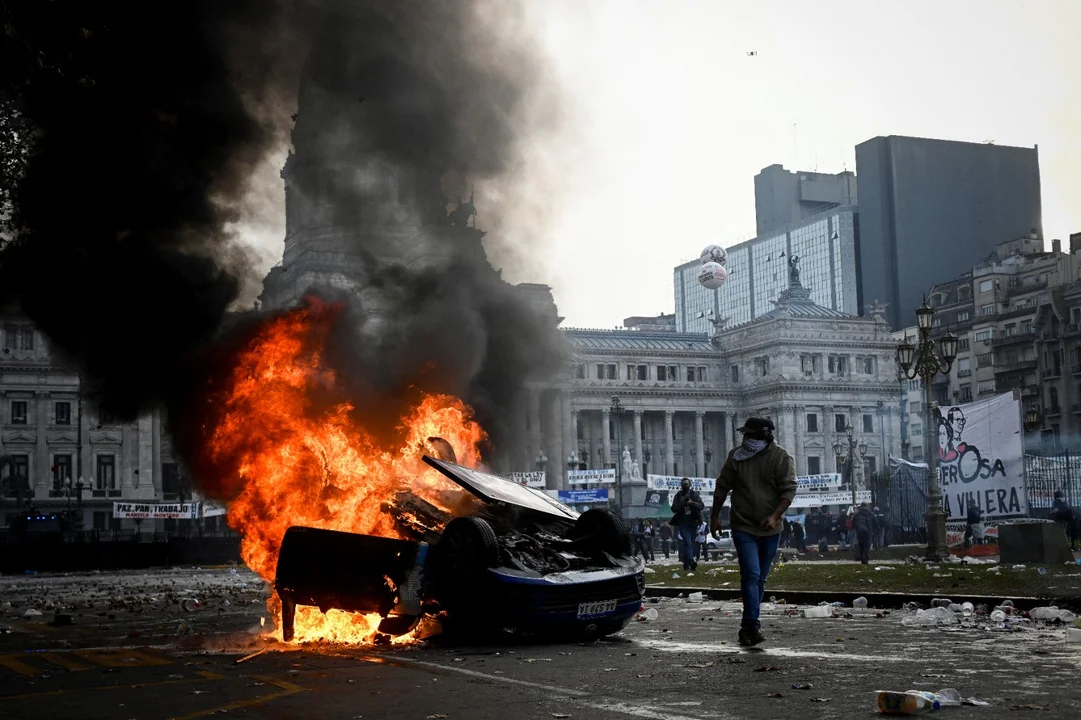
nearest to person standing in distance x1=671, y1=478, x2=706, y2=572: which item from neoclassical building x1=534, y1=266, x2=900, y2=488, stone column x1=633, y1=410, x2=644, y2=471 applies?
neoclassical building x1=534, y1=266, x2=900, y2=488

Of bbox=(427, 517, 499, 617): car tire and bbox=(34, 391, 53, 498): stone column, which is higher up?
bbox=(34, 391, 53, 498): stone column

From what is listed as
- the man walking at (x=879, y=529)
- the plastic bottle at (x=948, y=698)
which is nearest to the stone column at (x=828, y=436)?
the man walking at (x=879, y=529)

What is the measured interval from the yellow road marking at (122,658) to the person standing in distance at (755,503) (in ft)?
15.7

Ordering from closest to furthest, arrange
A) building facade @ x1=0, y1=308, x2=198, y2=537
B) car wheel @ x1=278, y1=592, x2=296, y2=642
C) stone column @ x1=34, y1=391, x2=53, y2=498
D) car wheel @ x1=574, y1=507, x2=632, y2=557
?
1. car wheel @ x1=278, y1=592, x2=296, y2=642
2. car wheel @ x1=574, y1=507, x2=632, y2=557
3. stone column @ x1=34, y1=391, x2=53, y2=498
4. building facade @ x1=0, y1=308, x2=198, y2=537

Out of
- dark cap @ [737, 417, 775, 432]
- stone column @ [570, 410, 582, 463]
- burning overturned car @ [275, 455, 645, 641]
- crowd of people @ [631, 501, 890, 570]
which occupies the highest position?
stone column @ [570, 410, 582, 463]

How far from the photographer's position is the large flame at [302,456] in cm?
1193

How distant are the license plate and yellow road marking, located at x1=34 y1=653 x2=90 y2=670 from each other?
13.3 feet

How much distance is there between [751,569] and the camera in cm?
1066

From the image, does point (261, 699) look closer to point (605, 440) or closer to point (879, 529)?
point (879, 529)

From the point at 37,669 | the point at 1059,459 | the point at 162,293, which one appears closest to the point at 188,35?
the point at 162,293

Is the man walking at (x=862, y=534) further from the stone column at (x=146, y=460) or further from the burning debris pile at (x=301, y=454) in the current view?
the stone column at (x=146, y=460)

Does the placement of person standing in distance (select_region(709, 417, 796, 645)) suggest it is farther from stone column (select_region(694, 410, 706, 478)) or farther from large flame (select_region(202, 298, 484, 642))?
stone column (select_region(694, 410, 706, 478))

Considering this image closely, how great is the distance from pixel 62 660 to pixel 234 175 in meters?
6.91

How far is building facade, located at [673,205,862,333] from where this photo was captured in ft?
494
